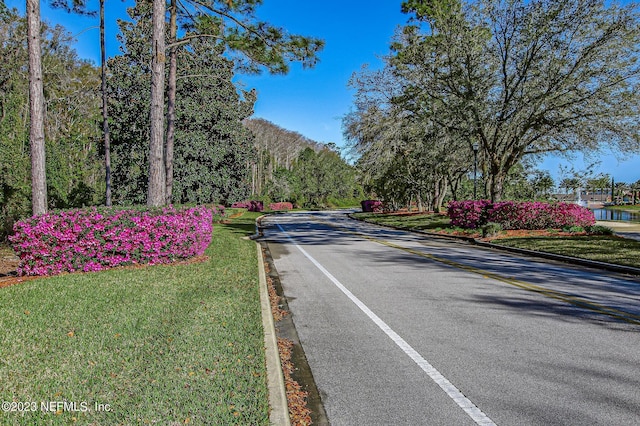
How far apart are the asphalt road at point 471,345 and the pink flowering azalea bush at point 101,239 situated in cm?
308

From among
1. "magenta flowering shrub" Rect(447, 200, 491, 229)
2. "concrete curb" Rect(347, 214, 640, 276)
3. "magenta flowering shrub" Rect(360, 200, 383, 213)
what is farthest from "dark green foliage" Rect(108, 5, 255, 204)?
"magenta flowering shrub" Rect(360, 200, 383, 213)

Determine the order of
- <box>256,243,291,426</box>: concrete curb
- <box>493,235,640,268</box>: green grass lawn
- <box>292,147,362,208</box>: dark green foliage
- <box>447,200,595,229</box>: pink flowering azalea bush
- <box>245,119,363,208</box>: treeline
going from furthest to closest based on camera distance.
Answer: <box>292,147,362,208</box>: dark green foliage → <box>245,119,363,208</box>: treeline → <box>447,200,595,229</box>: pink flowering azalea bush → <box>493,235,640,268</box>: green grass lawn → <box>256,243,291,426</box>: concrete curb

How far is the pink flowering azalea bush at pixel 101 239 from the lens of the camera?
8.77m

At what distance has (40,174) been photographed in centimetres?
1041

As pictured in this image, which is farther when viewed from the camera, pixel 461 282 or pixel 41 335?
pixel 461 282

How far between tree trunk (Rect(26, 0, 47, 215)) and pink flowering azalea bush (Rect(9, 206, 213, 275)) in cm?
134

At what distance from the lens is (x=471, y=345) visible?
4.83 meters

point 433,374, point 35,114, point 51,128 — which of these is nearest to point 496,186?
point 433,374

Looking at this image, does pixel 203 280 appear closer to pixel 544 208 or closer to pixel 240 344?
pixel 240 344

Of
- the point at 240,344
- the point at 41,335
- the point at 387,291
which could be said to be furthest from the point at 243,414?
the point at 387,291

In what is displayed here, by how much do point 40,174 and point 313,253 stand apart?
809 cm

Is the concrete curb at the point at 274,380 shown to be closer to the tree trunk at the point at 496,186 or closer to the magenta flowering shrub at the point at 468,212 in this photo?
the magenta flowering shrub at the point at 468,212

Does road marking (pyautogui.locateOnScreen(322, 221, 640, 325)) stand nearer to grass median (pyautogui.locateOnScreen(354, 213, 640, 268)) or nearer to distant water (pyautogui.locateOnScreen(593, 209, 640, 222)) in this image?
grass median (pyautogui.locateOnScreen(354, 213, 640, 268))

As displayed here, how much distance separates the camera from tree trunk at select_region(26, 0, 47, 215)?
1023cm
